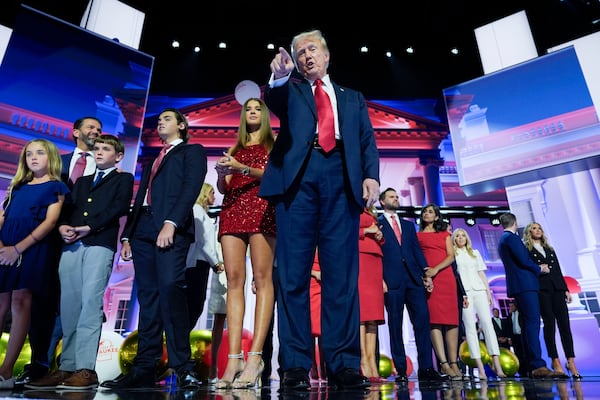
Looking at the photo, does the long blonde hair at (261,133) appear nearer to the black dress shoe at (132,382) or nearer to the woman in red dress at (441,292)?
the black dress shoe at (132,382)

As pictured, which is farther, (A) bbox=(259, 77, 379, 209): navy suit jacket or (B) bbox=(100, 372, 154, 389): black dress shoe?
(B) bbox=(100, 372, 154, 389): black dress shoe

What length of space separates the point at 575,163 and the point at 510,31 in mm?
2594

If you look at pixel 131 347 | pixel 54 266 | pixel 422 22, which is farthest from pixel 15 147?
pixel 422 22

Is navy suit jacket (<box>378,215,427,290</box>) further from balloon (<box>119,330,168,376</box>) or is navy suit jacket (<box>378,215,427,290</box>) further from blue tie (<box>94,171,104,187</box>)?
blue tie (<box>94,171,104,187</box>)

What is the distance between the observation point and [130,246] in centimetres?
274

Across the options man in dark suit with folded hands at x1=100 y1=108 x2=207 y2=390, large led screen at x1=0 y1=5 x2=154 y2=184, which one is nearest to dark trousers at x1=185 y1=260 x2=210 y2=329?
man in dark suit with folded hands at x1=100 y1=108 x2=207 y2=390

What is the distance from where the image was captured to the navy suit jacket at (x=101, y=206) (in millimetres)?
2781

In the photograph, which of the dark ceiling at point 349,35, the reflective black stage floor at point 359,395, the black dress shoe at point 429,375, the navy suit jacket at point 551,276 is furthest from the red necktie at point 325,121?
the dark ceiling at point 349,35

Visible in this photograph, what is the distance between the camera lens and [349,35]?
343 inches

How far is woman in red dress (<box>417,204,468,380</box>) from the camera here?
15.5 feet

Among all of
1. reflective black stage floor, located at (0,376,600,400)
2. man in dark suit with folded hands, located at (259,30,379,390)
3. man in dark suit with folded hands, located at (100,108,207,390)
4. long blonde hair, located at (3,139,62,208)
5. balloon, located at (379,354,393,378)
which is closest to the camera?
reflective black stage floor, located at (0,376,600,400)

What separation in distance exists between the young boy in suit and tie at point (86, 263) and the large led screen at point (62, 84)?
11.6 ft

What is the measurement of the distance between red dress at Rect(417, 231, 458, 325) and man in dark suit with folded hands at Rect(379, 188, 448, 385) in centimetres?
14

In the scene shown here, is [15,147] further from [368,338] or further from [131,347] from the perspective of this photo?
[368,338]
